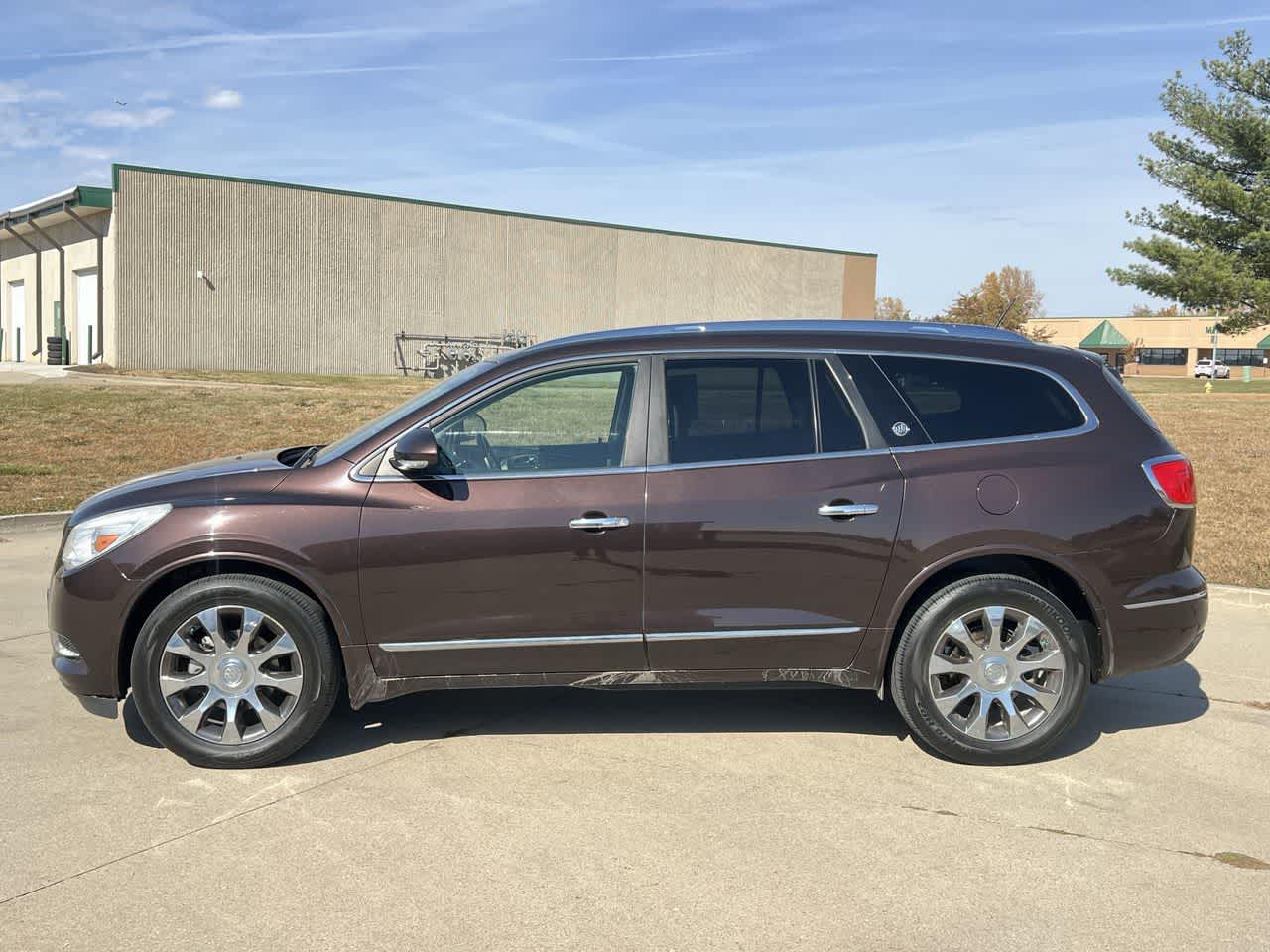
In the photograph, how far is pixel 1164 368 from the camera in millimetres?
103562

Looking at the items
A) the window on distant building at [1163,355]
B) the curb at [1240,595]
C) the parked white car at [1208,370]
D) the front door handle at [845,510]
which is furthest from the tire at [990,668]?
the window on distant building at [1163,355]

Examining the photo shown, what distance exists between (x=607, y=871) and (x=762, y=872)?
0.51 m

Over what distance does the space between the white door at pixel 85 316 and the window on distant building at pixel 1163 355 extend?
8872 centimetres

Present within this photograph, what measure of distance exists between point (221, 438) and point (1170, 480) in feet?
53.9

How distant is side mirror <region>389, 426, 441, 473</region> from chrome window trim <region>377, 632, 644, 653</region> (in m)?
0.70

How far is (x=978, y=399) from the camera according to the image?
16.9ft

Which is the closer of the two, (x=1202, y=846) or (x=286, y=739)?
(x=1202, y=846)

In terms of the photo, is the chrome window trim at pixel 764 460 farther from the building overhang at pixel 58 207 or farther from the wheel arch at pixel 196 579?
the building overhang at pixel 58 207

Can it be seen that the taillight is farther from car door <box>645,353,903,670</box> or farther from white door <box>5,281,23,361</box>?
white door <box>5,281,23,361</box>

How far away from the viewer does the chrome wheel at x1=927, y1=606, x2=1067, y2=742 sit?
4938mm

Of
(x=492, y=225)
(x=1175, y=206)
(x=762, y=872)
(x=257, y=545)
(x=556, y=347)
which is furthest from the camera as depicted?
(x=492, y=225)

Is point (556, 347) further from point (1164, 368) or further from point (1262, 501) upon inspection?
point (1164, 368)

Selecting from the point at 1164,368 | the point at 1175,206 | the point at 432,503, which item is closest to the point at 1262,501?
the point at 432,503

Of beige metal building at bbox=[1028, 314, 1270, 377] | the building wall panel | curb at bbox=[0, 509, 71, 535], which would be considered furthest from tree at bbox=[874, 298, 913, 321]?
curb at bbox=[0, 509, 71, 535]
